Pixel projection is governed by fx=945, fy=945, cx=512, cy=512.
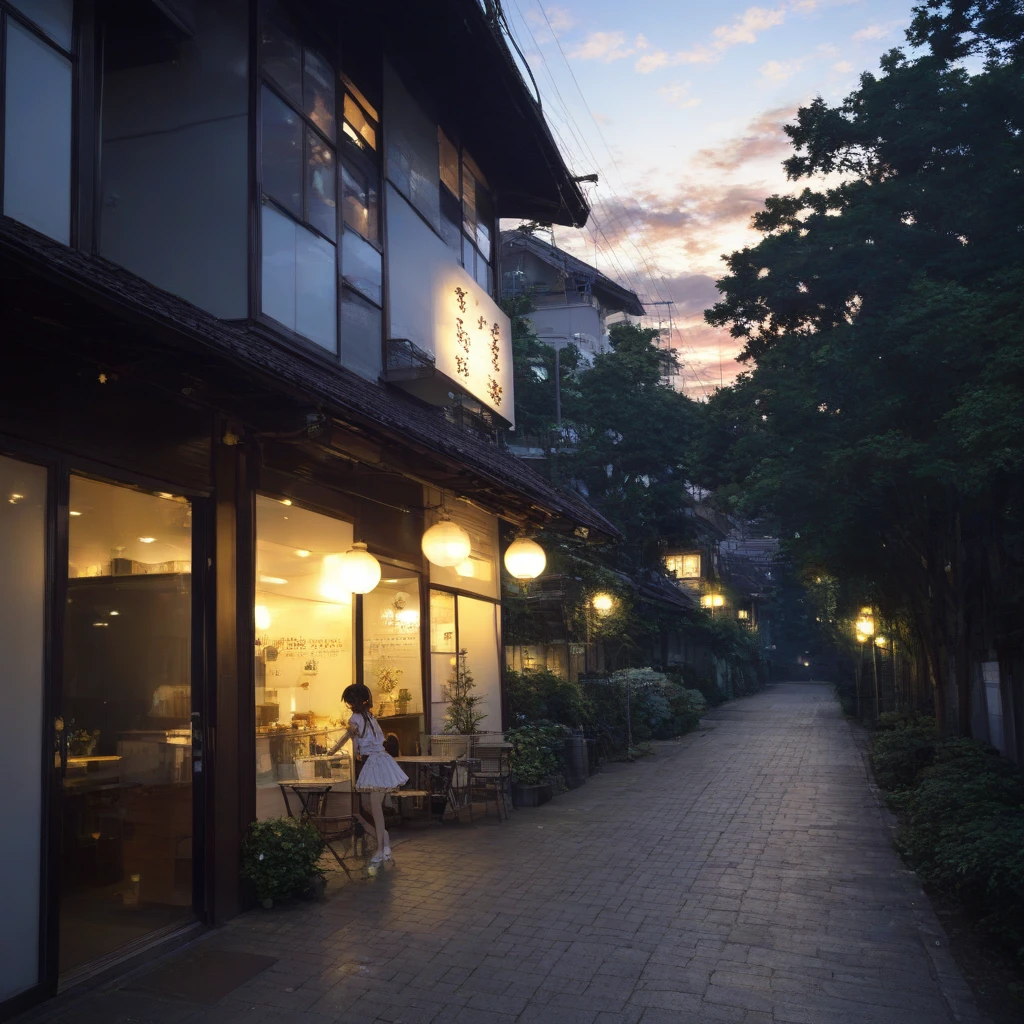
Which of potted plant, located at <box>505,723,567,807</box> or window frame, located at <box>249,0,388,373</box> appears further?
potted plant, located at <box>505,723,567,807</box>

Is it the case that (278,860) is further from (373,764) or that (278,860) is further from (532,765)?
(532,765)

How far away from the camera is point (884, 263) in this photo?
1445 centimetres

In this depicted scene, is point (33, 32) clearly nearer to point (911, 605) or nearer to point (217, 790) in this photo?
point (217, 790)

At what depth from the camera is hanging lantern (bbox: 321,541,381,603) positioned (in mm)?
9883

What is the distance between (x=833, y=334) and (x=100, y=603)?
11.9 meters

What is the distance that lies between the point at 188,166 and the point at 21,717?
559 centimetres

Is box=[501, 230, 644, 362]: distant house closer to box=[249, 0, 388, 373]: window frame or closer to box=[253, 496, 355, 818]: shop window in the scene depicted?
box=[249, 0, 388, 373]: window frame

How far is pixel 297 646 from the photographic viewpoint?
1021 cm

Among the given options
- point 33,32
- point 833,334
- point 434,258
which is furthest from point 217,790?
point 833,334

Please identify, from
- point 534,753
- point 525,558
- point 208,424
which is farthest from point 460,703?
point 208,424

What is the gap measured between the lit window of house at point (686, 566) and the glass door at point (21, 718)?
99.5 feet

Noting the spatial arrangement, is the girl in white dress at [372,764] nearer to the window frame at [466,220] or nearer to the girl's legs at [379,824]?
the girl's legs at [379,824]

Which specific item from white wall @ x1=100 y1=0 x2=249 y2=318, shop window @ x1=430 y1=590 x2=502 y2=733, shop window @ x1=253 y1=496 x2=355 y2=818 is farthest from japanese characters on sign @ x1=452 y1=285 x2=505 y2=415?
white wall @ x1=100 y1=0 x2=249 y2=318

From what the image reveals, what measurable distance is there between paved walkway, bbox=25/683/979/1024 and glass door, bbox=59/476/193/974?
0.85 m
